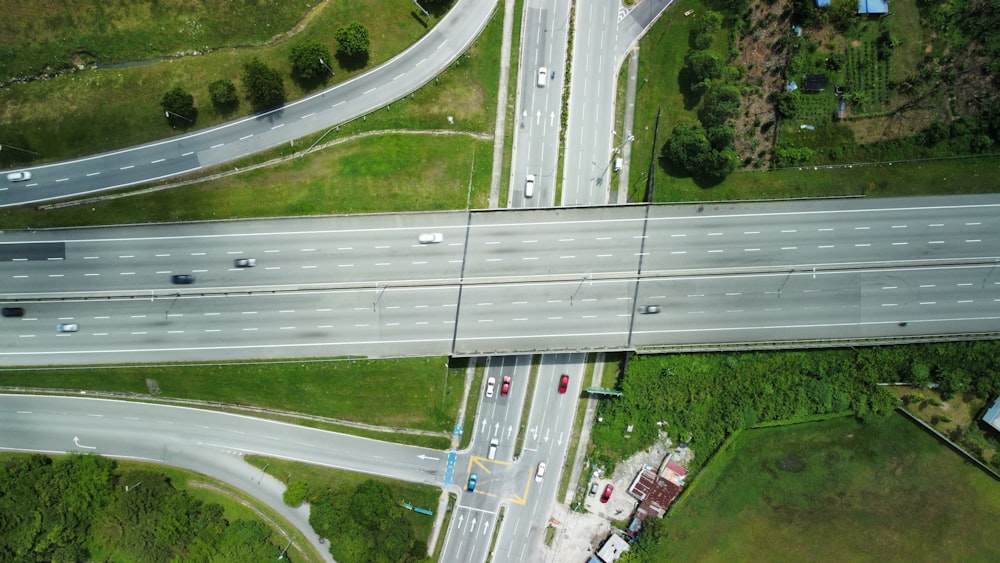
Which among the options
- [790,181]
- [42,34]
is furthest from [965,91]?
[42,34]

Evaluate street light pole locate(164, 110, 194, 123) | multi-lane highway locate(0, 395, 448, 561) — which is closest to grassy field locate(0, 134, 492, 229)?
street light pole locate(164, 110, 194, 123)

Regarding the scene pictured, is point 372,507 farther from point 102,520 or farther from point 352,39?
point 352,39

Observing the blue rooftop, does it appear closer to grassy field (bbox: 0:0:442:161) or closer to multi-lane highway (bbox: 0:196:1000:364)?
multi-lane highway (bbox: 0:196:1000:364)

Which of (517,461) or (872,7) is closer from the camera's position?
(872,7)

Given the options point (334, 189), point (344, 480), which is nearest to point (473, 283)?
point (334, 189)

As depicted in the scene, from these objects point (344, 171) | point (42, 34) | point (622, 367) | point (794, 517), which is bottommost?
point (794, 517)

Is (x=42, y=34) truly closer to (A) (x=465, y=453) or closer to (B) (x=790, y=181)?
(A) (x=465, y=453)
